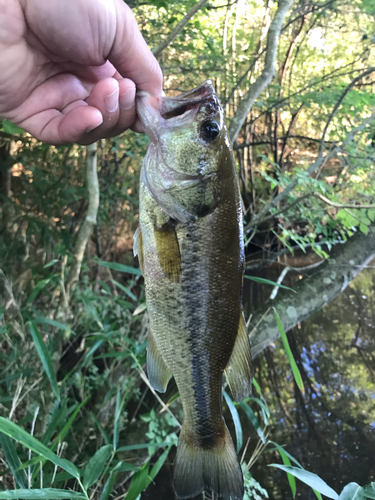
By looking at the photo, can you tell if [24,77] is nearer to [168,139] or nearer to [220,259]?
[168,139]

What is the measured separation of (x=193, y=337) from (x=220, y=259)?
0.31 m

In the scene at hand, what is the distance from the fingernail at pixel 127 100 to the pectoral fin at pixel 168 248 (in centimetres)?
48

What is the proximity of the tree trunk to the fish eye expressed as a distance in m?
1.59

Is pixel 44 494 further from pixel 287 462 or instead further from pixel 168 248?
pixel 287 462

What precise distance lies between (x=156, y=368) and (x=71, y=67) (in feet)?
4.35

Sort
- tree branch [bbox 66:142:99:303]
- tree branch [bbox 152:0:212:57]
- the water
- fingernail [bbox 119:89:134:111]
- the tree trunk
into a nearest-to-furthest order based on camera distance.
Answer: fingernail [bbox 119:89:134:111], tree branch [bbox 152:0:212:57], tree branch [bbox 66:142:99:303], the tree trunk, the water

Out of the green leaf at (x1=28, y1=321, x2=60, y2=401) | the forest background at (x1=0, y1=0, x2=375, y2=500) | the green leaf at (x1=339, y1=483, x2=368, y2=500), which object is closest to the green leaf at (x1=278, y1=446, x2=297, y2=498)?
the forest background at (x1=0, y1=0, x2=375, y2=500)

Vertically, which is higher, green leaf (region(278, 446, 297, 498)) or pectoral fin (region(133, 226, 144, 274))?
pectoral fin (region(133, 226, 144, 274))

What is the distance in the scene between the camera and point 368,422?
3301 millimetres

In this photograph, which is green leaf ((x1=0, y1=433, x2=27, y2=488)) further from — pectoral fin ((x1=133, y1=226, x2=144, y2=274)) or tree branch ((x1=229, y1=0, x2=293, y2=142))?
tree branch ((x1=229, y1=0, x2=293, y2=142))

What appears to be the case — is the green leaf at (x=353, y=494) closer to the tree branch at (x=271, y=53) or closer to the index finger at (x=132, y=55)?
the index finger at (x=132, y=55)

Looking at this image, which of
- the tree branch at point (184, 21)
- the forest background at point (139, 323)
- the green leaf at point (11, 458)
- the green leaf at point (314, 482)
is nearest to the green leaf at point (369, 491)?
the forest background at point (139, 323)

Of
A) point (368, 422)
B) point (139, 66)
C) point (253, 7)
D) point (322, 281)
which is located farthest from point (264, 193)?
point (139, 66)

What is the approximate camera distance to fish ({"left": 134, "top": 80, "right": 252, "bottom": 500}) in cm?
112
